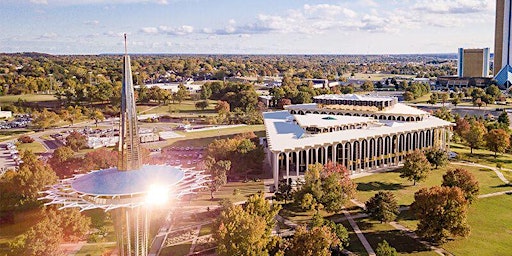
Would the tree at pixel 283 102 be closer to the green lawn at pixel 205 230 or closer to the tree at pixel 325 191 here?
the tree at pixel 325 191

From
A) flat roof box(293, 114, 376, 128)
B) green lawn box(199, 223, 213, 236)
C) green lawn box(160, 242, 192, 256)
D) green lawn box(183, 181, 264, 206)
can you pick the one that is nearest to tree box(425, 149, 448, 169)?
flat roof box(293, 114, 376, 128)

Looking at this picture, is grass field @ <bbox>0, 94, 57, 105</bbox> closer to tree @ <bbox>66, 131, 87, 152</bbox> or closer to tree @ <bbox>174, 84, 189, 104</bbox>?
tree @ <bbox>174, 84, 189, 104</bbox>

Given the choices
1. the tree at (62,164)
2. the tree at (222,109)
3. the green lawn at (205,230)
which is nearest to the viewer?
the green lawn at (205,230)

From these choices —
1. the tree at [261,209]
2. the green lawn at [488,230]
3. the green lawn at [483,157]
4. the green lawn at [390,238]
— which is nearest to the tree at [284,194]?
the green lawn at [390,238]

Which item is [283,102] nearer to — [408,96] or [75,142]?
[408,96]

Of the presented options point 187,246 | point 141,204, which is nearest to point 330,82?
point 187,246

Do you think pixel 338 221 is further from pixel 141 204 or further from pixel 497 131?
pixel 497 131
